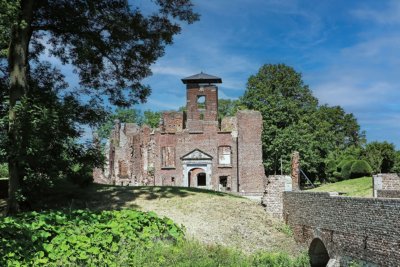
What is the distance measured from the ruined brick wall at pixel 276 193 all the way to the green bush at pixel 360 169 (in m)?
17.4

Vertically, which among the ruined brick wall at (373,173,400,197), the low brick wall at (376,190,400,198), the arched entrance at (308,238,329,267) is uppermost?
the ruined brick wall at (373,173,400,197)

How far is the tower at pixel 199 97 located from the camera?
3653cm

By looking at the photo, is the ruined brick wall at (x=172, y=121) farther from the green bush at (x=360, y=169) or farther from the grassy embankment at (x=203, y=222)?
the grassy embankment at (x=203, y=222)

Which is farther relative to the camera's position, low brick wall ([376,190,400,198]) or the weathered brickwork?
the weathered brickwork

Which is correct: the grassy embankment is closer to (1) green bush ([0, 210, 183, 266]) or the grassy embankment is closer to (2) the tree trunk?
(1) green bush ([0, 210, 183, 266])

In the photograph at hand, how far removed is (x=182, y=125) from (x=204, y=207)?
876 inches

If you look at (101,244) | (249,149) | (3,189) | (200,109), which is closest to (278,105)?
(249,149)

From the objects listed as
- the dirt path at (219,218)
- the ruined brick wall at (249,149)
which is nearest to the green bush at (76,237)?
the dirt path at (219,218)

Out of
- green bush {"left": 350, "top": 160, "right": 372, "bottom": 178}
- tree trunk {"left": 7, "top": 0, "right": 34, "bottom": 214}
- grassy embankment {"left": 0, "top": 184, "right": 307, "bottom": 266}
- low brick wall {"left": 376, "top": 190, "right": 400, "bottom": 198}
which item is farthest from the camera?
green bush {"left": 350, "top": 160, "right": 372, "bottom": 178}

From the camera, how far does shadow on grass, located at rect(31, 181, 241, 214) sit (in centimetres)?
1477

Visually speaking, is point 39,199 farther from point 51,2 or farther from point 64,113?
point 51,2

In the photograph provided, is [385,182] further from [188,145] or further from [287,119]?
[287,119]

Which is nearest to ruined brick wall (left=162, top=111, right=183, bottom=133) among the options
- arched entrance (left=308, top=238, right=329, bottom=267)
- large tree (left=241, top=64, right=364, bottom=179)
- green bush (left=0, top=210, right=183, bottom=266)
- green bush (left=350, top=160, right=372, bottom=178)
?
large tree (left=241, top=64, right=364, bottom=179)

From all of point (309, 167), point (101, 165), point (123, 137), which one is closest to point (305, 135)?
point (309, 167)
